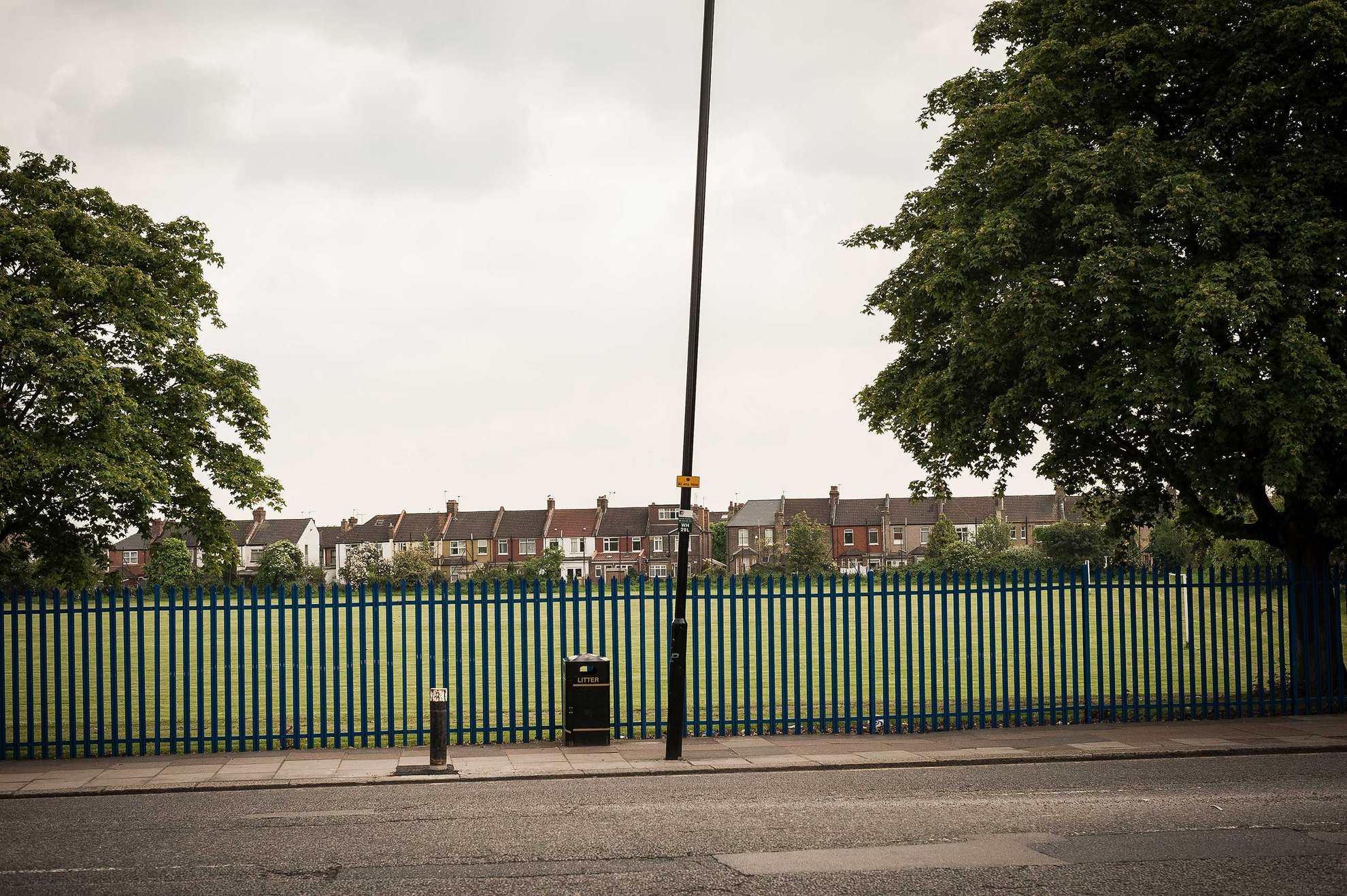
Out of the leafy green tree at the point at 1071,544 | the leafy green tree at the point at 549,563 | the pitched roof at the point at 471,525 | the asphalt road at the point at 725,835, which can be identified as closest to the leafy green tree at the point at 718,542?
the pitched roof at the point at 471,525

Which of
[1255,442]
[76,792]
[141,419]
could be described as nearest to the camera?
[76,792]

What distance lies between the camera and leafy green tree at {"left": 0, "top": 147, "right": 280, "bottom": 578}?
19.5 meters

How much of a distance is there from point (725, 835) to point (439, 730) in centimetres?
469

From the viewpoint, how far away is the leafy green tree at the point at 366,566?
94.9 metres

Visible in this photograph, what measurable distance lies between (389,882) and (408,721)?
11.9m

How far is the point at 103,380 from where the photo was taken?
19.6 metres

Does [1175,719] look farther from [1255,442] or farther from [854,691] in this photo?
[854,691]

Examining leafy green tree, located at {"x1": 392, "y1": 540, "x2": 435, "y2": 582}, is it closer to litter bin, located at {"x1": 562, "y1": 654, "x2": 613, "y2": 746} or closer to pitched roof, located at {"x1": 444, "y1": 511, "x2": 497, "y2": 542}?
pitched roof, located at {"x1": 444, "y1": 511, "x2": 497, "y2": 542}

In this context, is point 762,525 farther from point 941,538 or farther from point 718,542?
point 941,538

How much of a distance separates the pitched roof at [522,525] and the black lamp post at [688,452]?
106 m

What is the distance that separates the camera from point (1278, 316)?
15.2m

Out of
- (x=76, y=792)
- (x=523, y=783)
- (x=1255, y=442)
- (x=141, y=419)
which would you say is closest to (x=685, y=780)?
(x=523, y=783)

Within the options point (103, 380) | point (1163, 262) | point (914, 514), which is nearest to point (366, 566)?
point (914, 514)

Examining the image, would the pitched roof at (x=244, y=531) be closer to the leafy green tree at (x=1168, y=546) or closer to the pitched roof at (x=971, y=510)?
the pitched roof at (x=971, y=510)
